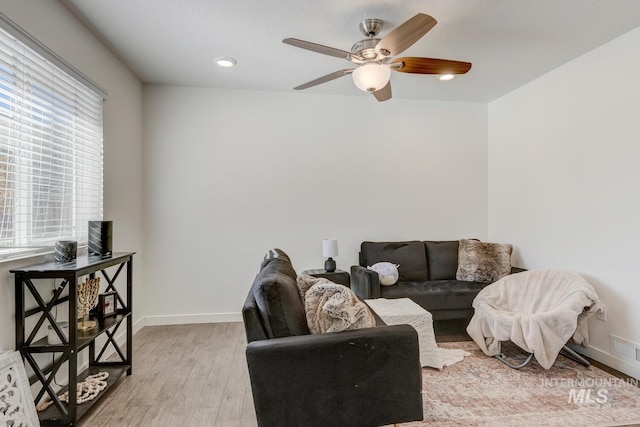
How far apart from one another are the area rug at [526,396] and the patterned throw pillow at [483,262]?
3.17 ft

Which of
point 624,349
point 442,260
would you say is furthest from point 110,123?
point 624,349

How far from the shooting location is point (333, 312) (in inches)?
67.2

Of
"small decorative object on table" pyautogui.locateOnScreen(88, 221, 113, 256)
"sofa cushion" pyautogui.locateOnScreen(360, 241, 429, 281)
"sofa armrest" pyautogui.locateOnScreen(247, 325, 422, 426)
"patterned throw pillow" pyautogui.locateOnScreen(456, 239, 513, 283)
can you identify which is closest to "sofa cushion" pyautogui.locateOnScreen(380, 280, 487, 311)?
"patterned throw pillow" pyautogui.locateOnScreen(456, 239, 513, 283)

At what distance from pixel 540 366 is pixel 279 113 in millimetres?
3533

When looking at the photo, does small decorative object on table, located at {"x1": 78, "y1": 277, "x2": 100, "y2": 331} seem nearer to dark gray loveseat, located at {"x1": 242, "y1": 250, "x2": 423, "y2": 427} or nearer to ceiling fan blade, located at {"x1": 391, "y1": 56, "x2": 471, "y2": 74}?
dark gray loveseat, located at {"x1": 242, "y1": 250, "x2": 423, "y2": 427}

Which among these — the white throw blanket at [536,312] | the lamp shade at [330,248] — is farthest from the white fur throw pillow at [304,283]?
the white throw blanket at [536,312]

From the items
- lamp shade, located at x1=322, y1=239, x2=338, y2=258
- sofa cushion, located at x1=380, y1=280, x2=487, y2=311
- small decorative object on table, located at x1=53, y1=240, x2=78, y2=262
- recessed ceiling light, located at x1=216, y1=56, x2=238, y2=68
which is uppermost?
recessed ceiling light, located at x1=216, y1=56, x2=238, y2=68

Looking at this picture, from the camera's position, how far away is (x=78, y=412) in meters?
1.99

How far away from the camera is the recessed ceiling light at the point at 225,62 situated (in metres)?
3.06

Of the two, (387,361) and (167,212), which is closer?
(387,361)

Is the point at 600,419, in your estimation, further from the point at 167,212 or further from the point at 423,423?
the point at 167,212

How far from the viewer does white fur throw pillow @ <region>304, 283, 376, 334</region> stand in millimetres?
1707

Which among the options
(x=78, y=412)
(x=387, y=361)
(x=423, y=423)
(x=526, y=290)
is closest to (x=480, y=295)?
(x=526, y=290)

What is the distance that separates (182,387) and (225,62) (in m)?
2.73
